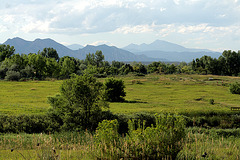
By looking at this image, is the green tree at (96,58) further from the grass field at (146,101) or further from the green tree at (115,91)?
the green tree at (115,91)

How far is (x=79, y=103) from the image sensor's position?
1752 cm

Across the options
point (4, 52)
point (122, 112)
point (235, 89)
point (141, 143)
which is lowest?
point (122, 112)

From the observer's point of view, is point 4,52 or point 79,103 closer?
point 79,103

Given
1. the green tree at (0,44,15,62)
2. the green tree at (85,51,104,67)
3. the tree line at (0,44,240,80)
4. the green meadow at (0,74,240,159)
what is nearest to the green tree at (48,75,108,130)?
the green meadow at (0,74,240,159)

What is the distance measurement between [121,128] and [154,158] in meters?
10.9

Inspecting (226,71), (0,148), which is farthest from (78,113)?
(226,71)

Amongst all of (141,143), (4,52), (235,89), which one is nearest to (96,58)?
(4,52)

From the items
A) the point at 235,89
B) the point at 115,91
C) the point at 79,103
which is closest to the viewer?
the point at 79,103

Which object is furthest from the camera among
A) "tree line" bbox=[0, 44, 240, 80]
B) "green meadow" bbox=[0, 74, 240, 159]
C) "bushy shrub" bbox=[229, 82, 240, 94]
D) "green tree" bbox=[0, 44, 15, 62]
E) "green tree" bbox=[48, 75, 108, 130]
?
"green tree" bbox=[0, 44, 15, 62]

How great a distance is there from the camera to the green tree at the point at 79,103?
1733 centimetres

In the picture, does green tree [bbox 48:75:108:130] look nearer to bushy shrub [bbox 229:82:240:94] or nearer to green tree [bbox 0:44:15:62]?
bushy shrub [bbox 229:82:240:94]

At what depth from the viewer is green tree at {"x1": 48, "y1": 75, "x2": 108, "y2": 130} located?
56.9ft

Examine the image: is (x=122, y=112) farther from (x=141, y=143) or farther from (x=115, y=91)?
(x=141, y=143)

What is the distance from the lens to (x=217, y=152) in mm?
9789
